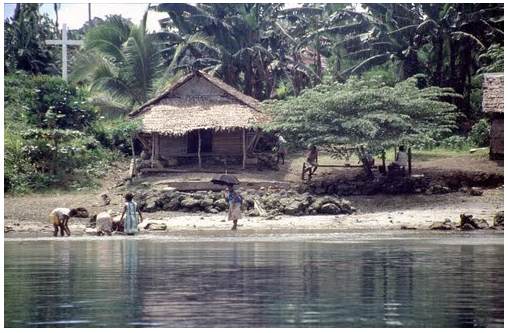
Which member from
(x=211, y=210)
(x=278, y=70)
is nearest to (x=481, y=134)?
(x=278, y=70)

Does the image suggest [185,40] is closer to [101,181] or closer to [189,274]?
[101,181]

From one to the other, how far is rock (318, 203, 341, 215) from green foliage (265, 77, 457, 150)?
359cm

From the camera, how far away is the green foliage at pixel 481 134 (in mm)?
37844

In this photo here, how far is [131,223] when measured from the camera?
83.1 ft

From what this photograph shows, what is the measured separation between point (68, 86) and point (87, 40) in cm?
494

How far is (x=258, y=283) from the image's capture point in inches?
615

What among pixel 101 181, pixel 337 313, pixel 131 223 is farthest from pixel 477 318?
pixel 101 181

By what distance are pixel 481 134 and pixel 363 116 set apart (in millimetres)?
6524

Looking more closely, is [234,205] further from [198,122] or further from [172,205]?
[198,122]

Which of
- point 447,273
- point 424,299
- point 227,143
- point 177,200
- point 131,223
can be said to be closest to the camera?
point 424,299

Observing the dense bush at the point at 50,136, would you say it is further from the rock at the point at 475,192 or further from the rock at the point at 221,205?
the rock at the point at 475,192

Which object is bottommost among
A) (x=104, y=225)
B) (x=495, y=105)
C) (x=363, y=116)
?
(x=104, y=225)

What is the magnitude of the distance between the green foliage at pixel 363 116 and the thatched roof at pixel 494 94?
42.4 inches

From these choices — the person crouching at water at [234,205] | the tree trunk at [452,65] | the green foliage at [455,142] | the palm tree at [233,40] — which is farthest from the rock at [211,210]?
the tree trunk at [452,65]
